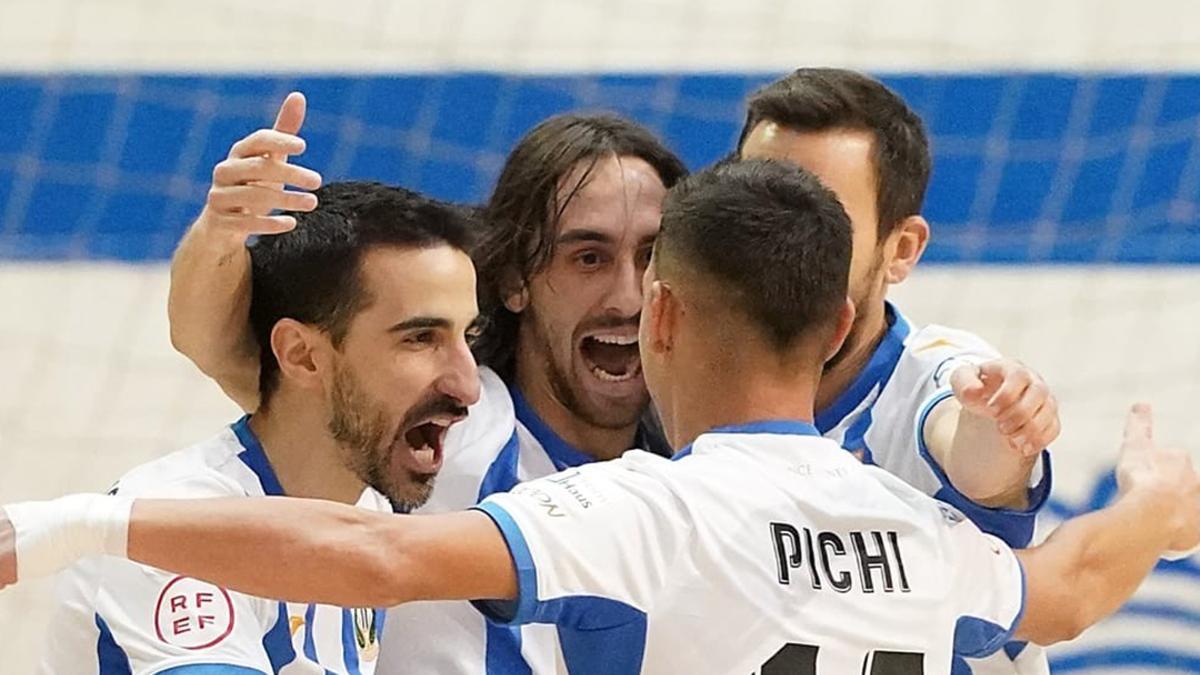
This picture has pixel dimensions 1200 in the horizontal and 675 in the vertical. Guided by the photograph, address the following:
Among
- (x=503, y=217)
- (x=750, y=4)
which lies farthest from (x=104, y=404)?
(x=503, y=217)

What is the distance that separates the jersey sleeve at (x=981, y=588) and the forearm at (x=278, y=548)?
2.25 ft

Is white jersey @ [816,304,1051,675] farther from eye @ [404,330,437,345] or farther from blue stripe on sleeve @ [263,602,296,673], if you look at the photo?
blue stripe on sleeve @ [263,602,296,673]

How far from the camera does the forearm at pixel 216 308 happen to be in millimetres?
2684

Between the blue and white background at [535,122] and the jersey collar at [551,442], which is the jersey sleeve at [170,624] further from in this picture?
the blue and white background at [535,122]

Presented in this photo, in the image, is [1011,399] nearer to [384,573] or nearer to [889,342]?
[889,342]

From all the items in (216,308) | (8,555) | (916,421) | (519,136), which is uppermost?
(519,136)

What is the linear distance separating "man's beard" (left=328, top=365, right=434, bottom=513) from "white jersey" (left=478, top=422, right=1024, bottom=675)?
0.72 meters

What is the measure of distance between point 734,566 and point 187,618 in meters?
0.76

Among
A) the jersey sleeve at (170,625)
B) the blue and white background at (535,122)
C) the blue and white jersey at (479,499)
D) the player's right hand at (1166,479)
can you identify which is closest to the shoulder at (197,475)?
the jersey sleeve at (170,625)

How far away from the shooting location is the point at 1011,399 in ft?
7.48

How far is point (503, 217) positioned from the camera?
3301mm

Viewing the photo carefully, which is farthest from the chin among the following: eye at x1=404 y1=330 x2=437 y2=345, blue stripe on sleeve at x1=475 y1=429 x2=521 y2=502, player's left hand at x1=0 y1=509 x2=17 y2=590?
player's left hand at x1=0 y1=509 x2=17 y2=590

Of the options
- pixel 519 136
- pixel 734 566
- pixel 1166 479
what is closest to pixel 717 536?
pixel 734 566

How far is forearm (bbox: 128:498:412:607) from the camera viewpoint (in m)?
1.97
